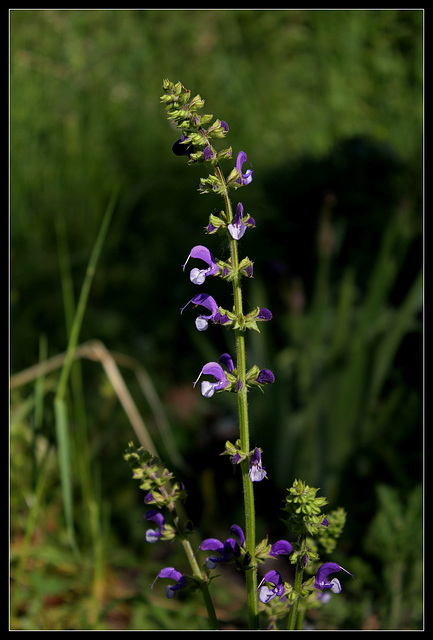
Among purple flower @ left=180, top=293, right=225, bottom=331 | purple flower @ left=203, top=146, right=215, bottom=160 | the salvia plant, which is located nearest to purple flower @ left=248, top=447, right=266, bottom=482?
the salvia plant

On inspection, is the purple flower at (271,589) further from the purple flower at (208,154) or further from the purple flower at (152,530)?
the purple flower at (208,154)

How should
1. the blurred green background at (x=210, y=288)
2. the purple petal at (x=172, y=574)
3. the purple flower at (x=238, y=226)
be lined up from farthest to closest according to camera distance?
the blurred green background at (x=210, y=288), the purple petal at (x=172, y=574), the purple flower at (x=238, y=226)

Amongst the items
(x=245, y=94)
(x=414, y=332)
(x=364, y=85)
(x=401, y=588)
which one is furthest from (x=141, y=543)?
(x=364, y=85)

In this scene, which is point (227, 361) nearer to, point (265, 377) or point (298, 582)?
point (265, 377)

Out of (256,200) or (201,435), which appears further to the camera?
(256,200)

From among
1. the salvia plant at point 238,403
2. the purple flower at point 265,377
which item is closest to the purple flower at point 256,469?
the salvia plant at point 238,403

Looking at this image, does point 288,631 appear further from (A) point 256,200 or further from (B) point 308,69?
(B) point 308,69

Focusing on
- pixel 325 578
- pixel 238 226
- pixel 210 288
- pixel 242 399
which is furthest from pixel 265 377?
pixel 210 288
